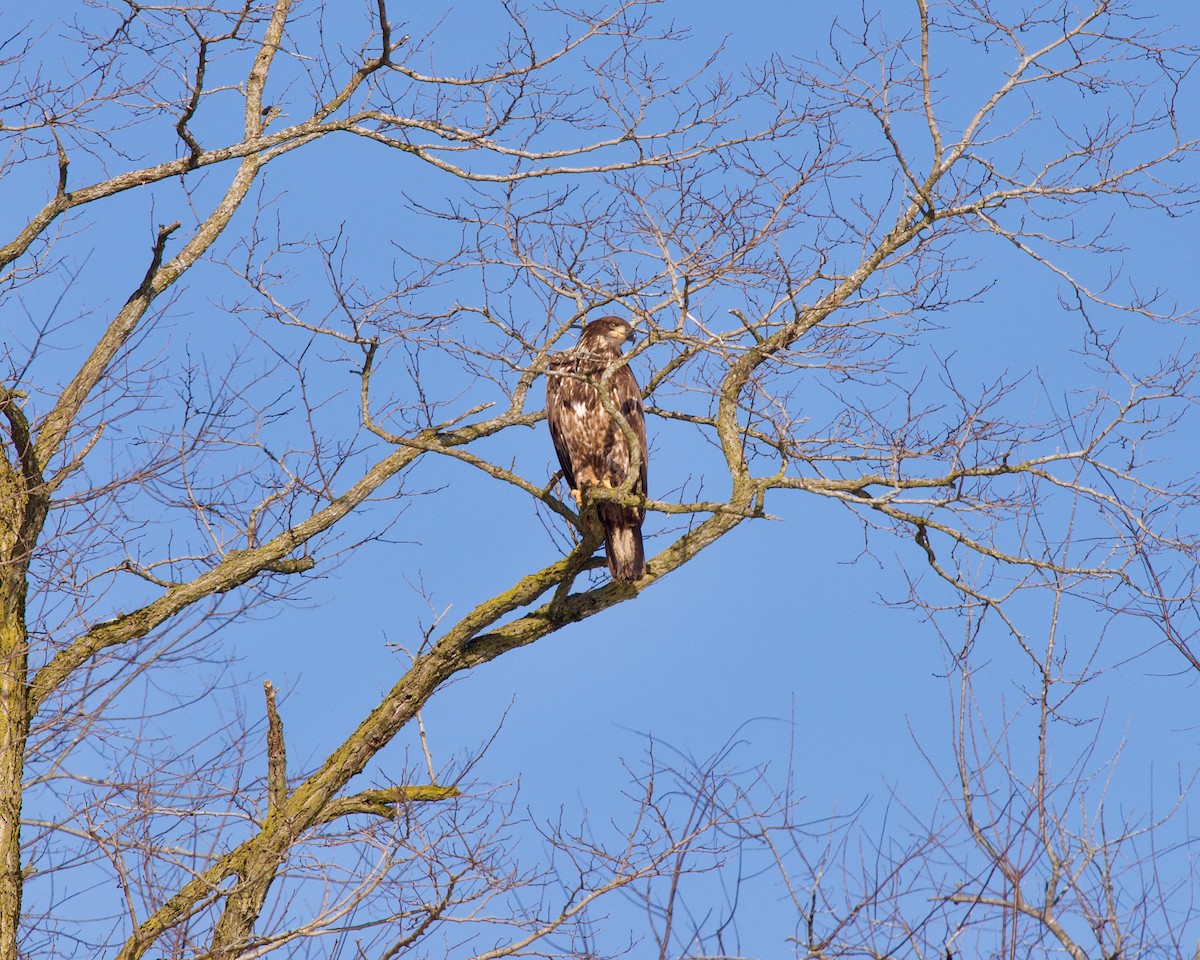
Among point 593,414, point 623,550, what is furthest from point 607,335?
point 623,550

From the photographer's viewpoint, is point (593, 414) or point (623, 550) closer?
point (623, 550)

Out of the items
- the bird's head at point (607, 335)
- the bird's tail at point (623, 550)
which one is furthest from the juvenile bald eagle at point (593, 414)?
the bird's tail at point (623, 550)

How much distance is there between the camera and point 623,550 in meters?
6.18

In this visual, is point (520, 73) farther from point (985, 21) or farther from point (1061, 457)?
point (1061, 457)

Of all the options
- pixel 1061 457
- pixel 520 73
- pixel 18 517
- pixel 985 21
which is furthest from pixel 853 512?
pixel 18 517

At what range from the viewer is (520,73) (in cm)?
695

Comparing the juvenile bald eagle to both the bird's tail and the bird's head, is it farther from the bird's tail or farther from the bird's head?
the bird's tail

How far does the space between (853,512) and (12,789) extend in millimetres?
4126

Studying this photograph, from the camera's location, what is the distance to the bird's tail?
6.17 meters

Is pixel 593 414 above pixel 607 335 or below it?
below

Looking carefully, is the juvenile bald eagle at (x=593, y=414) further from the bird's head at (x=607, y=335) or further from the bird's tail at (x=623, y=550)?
the bird's tail at (x=623, y=550)

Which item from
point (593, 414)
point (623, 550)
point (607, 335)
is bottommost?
point (623, 550)

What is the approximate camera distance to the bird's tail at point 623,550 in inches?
243

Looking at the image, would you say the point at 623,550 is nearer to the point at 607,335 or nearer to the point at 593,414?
the point at 593,414
